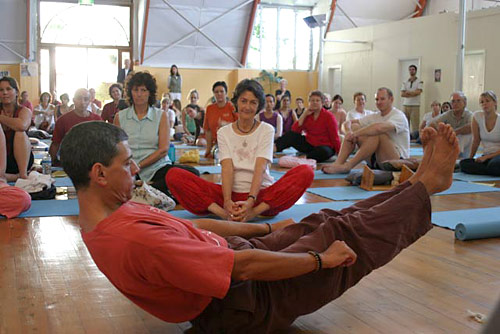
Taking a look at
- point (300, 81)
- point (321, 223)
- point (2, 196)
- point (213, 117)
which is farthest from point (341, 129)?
point (300, 81)

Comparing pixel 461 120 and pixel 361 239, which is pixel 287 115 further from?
pixel 361 239

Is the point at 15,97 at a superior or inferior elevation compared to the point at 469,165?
superior

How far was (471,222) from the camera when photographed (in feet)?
10.3

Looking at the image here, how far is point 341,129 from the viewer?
8.38 metres

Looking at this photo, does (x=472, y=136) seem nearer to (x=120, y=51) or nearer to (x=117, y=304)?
(x=117, y=304)

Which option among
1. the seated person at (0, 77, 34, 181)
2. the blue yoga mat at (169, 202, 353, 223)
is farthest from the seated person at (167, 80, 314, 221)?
the seated person at (0, 77, 34, 181)

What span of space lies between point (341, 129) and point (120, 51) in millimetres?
8254

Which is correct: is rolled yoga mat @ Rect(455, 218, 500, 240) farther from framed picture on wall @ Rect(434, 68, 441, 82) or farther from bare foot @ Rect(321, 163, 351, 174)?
framed picture on wall @ Rect(434, 68, 441, 82)

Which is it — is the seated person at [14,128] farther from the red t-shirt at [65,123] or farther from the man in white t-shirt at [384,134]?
the man in white t-shirt at [384,134]

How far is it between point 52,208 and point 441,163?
9.56 feet

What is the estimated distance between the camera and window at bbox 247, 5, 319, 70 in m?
15.2

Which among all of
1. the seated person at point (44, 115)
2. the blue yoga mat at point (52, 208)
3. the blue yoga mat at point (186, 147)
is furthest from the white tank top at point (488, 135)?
the seated person at point (44, 115)

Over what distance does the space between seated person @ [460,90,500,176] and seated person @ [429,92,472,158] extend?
353 mm

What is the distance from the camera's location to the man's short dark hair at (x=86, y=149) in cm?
149
